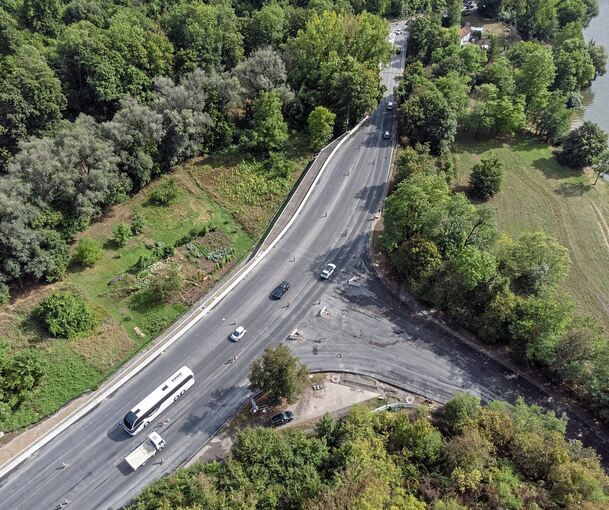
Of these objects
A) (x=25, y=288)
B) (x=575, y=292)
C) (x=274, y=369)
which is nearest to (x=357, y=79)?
(x=575, y=292)

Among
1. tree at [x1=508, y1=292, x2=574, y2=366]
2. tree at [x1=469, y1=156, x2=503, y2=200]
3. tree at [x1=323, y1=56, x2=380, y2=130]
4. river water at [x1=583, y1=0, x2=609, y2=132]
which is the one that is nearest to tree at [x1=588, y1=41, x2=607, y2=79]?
river water at [x1=583, y1=0, x2=609, y2=132]

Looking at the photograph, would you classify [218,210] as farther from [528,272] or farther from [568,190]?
[568,190]

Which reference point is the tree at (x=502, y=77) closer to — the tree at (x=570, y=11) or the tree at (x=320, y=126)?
the tree at (x=320, y=126)

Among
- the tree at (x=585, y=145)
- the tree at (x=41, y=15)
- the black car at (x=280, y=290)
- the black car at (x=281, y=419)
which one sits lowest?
the black car at (x=281, y=419)

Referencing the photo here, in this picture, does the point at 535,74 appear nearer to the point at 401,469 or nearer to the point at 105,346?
the point at 401,469

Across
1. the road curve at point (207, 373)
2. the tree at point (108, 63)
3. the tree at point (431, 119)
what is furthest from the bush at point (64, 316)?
the tree at point (431, 119)
